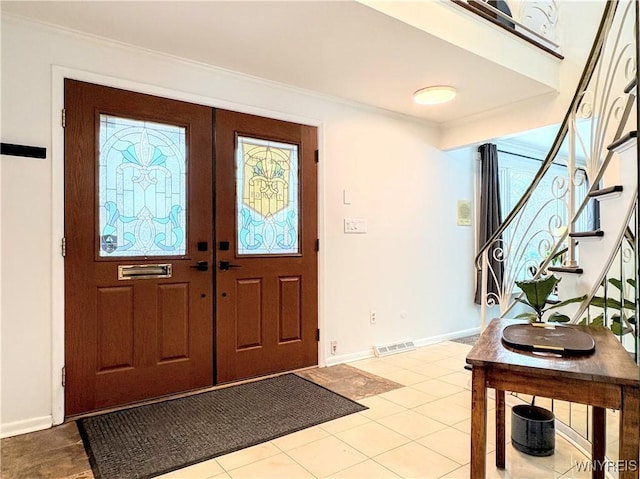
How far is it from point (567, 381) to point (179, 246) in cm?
249

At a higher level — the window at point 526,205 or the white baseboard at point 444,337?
the window at point 526,205

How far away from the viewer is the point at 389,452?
7.13 ft

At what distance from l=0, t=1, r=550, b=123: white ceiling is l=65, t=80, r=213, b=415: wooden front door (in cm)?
43

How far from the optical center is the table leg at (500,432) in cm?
203

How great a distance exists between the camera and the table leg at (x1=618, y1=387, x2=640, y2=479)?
1191 millimetres

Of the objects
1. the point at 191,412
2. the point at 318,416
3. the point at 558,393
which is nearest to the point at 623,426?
the point at 558,393

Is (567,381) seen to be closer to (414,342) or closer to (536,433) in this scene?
(536,433)

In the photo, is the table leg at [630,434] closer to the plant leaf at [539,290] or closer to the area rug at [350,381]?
the plant leaf at [539,290]

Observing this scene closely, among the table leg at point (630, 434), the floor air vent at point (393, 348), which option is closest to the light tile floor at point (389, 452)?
the table leg at point (630, 434)

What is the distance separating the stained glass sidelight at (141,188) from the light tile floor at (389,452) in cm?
150

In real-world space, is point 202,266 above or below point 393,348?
above

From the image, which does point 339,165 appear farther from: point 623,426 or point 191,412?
point 623,426

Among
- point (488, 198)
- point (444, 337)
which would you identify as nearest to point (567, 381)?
point (444, 337)

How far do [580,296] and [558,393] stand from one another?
1.20 m
